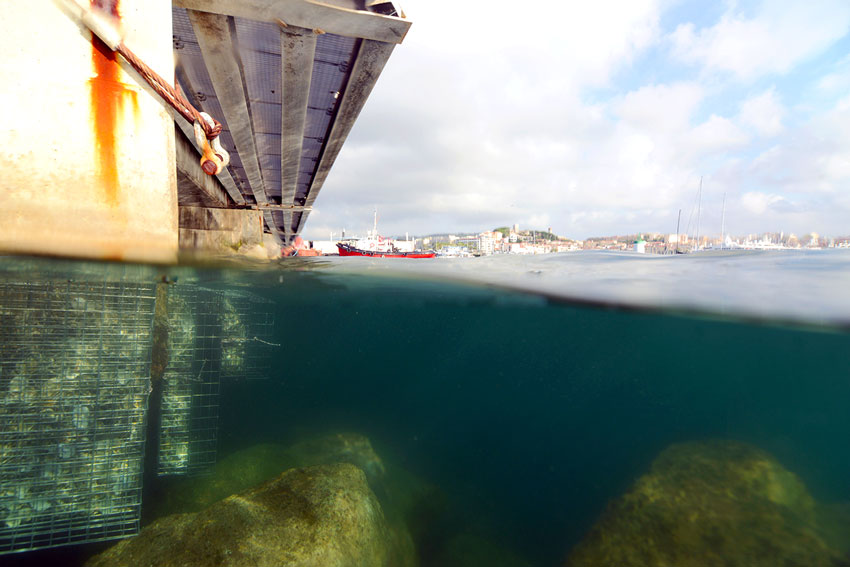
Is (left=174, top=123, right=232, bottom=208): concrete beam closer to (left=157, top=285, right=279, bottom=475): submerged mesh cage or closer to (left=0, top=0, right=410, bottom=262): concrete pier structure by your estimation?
(left=0, top=0, right=410, bottom=262): concrete pier structure

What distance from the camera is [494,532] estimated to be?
6801 mm

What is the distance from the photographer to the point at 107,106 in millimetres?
3406

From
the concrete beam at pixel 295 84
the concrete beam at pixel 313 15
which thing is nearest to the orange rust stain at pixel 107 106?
the concrete beam at pixel 313 15

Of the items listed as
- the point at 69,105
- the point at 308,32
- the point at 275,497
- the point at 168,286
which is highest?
the point at 308,32

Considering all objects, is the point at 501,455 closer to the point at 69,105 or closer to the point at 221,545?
the point at 221,545

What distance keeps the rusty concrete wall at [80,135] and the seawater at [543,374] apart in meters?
1.93

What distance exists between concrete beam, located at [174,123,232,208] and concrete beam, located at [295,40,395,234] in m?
2.94

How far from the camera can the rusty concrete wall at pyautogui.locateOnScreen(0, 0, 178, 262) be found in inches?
120

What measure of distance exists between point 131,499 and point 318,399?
13.9 metres

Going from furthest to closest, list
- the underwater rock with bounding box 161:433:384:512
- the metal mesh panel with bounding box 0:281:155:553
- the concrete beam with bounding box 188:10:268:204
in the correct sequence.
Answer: the underwater rock with bounding box 161:433:384:512, the metal mesh panel with bounding box 0:281:155:553, the concrete beam with bounding box 188:10:268:204

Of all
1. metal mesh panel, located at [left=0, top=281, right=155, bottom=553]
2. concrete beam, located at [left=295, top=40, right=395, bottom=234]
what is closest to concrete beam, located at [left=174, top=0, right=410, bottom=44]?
concrete beam, located at [left=295, top=40, right=395, bottom=234]

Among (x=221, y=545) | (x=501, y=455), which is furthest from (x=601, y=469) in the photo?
(x=221, y=545)

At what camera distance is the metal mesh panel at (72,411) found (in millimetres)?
4992

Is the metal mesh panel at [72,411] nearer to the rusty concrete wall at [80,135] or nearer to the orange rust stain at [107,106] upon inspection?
the rusty concrete wall at [80,135]
